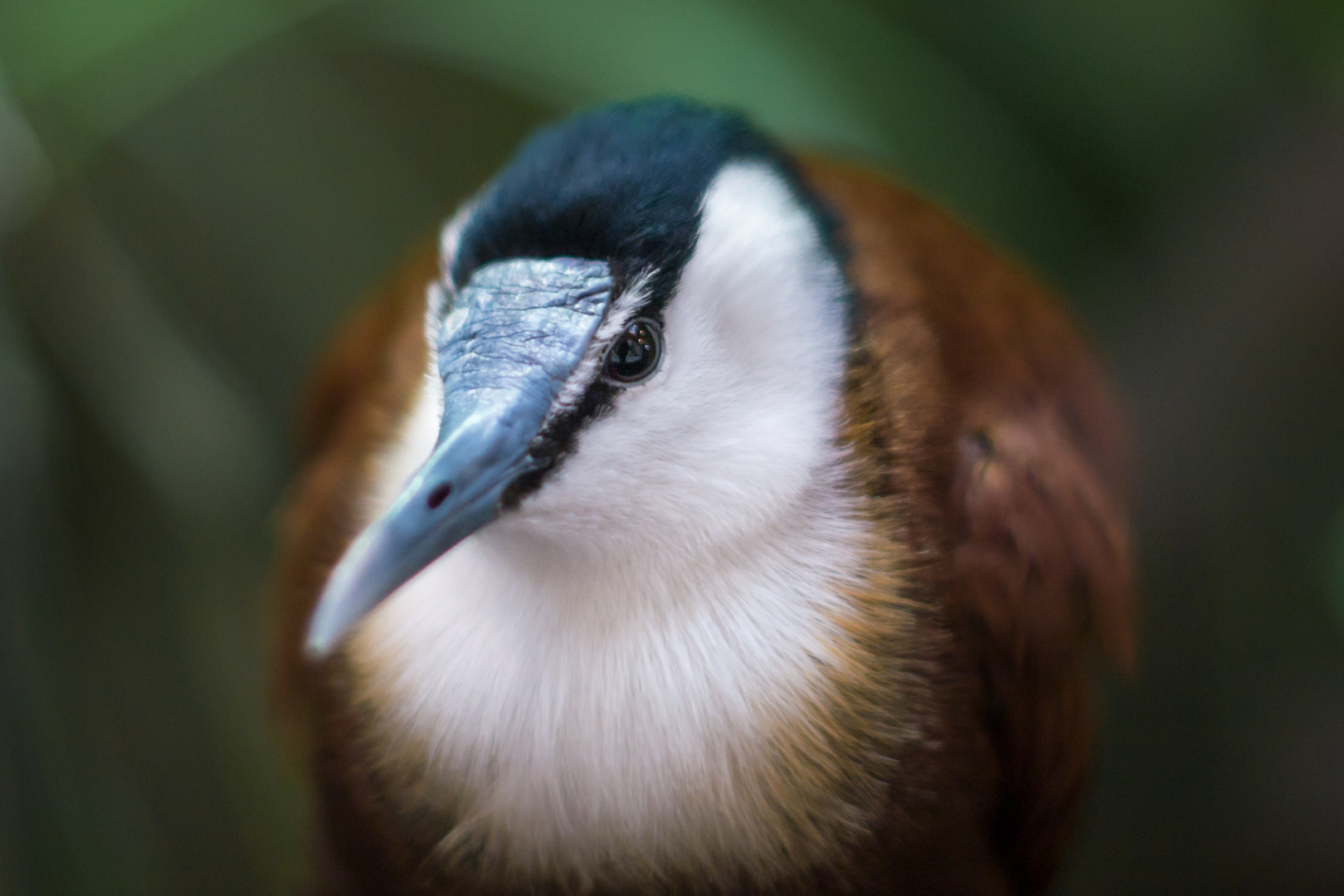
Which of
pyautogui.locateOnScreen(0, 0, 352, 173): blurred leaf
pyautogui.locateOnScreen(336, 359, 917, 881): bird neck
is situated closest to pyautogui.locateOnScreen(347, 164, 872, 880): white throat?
pyautogui.locateOnScreen(336, 359, 917, 881): bird neck

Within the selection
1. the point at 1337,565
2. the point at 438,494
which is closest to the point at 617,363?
the point at 438,494

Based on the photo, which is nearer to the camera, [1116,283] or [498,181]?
[498,181]

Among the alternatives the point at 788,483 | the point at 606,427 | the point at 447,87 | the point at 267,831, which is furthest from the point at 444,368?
the point at 447,87

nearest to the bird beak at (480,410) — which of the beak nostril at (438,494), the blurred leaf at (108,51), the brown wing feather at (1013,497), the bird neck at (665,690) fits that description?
the beak nostril at (438,494)

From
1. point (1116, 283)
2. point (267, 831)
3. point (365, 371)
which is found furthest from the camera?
point (1116, 283)

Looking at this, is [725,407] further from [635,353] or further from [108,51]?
[108,51]

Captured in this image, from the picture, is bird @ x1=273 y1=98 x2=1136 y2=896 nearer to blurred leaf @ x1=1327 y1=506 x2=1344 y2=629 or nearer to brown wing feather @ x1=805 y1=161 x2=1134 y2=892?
brown wing feather @ x1=805 y1=161 x2=1134 y2=892

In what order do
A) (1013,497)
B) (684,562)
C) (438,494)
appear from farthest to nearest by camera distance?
1. (1013,497)
2. (684,562)
3. (438,494)

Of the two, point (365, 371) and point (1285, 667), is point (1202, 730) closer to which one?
point (1285, 667)
